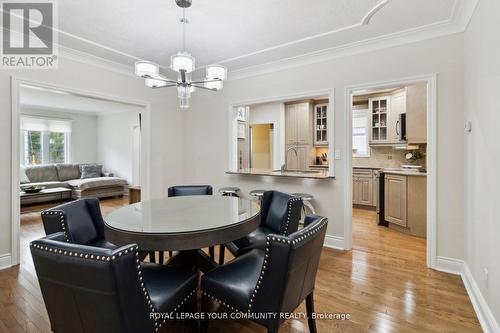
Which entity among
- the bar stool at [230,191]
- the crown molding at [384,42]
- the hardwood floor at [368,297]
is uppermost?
the crown molding at [384,42]

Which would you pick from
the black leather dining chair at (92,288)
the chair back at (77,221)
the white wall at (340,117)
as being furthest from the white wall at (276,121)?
the black leather dining chair at (92,288)

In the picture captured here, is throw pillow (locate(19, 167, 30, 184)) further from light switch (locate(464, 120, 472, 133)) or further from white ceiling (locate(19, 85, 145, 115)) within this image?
light switch (locate(464, 120, 472, 133))

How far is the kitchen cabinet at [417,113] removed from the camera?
4.23 metres

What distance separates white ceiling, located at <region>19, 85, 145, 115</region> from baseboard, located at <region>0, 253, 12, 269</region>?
3364 mm

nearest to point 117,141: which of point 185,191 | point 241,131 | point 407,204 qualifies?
point 241,131

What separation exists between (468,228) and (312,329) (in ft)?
6.22

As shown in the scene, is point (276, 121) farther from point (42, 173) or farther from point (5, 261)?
point (42, 173)

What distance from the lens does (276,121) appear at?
653 cm

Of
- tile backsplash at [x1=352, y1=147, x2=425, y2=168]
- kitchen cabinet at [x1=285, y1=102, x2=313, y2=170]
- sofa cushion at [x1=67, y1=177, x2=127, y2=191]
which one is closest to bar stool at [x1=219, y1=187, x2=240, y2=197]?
kitchen cabinet at [x1=285, y1=102, x2=313, y2=170]

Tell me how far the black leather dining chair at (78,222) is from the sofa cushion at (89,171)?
632 cm

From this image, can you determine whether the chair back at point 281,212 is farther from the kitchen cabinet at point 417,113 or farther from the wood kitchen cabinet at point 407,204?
the kitchen cabinet at point 417,113

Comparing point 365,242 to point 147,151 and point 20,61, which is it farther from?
point 20,61

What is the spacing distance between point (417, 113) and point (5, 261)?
592 cm

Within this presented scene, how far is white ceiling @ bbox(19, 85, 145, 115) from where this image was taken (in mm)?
5863
